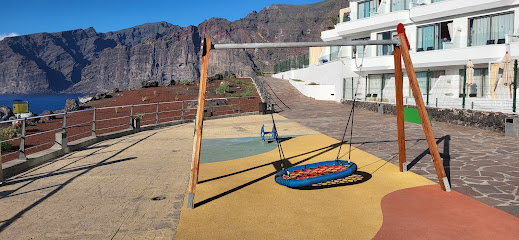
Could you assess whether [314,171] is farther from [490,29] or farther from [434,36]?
[434,36]

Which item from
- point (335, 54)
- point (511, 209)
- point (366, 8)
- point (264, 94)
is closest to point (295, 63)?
point (335, 54)

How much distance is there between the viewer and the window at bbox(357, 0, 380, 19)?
35.9 m

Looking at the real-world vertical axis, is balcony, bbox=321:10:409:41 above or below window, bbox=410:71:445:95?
above

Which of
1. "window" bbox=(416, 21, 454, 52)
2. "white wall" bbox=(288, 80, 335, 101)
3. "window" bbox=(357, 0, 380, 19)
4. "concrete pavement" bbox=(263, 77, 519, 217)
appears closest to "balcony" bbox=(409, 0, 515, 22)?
"window" bbox=(416, 21, 454, 52)

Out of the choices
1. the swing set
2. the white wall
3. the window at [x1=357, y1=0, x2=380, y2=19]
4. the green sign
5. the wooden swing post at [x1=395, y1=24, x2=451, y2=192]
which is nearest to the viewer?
the swing set

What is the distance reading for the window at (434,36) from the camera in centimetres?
3014

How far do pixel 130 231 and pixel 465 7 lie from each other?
1164 inches

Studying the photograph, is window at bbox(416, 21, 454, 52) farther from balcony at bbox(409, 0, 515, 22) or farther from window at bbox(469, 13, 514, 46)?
window at bbox(469, 13, 514, 46)

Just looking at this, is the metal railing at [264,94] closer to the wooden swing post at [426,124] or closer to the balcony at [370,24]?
the balcony at [370,24]

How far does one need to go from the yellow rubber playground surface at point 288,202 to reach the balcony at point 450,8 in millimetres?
22268

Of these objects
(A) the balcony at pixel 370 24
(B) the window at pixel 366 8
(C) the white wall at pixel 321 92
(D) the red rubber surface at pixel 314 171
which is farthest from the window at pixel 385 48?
(D) the red rubber surface at pixel 314 171

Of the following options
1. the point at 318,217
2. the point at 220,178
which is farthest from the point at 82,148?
the point at 318,217

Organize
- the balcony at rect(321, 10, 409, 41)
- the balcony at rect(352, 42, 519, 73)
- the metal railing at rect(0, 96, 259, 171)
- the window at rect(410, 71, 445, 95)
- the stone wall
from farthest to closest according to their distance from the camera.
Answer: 1. the balcony at rect(321, 10, 409, 41)
2. the window at rect(410, 71, 445, 95)
3. the balcony at rect(352, 42, 519, 73)
4. the metal railing at rect(0, 96, 259, 171)
5. the stone wall

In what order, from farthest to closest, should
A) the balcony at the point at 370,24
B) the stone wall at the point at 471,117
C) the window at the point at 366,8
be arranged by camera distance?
1. the window at the point at 366,8
2. the balcony at the point at 370,24
3. the stone wall at the point at 471,117
